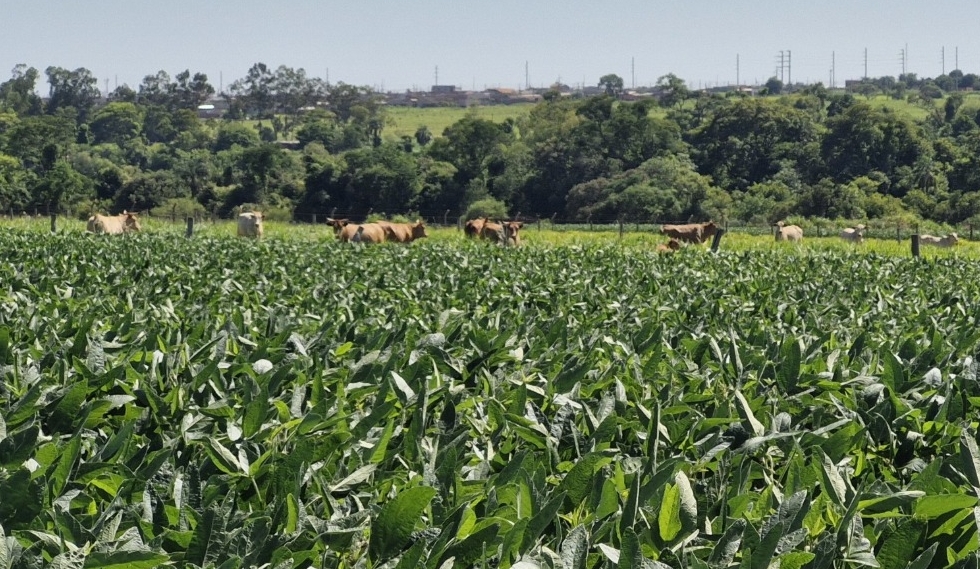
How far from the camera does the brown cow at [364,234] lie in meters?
27.9

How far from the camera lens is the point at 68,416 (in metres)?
2.98

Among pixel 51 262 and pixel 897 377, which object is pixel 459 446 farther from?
pixel 51 262

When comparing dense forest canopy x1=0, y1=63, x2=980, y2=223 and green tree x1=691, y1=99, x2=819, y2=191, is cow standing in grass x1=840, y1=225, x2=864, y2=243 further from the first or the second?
green tree x1=691, y1=99, x2=819, y2=191

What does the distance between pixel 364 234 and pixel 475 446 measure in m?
25.4

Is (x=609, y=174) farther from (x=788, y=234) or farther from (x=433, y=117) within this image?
(x=433, y=117)

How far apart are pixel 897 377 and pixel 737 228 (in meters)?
62.9

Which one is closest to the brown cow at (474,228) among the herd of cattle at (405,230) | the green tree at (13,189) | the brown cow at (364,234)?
the herd of cattle at (405,230)

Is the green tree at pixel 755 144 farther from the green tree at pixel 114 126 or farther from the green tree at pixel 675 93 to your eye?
the green tree at pixel 114 126

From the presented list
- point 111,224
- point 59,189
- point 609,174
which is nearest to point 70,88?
point 59,189

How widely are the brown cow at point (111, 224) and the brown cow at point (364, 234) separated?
24.5 ft

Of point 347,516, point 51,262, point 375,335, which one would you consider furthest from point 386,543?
point 51,262

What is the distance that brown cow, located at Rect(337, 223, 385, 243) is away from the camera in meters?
27.9

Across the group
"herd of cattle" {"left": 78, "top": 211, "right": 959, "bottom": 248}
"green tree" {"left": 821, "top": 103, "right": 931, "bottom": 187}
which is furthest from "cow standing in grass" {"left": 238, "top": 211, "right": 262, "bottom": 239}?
"green tree" {"left": 821, "top": 103, "right": 931, "bottom": 187}

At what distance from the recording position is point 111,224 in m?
33.3
